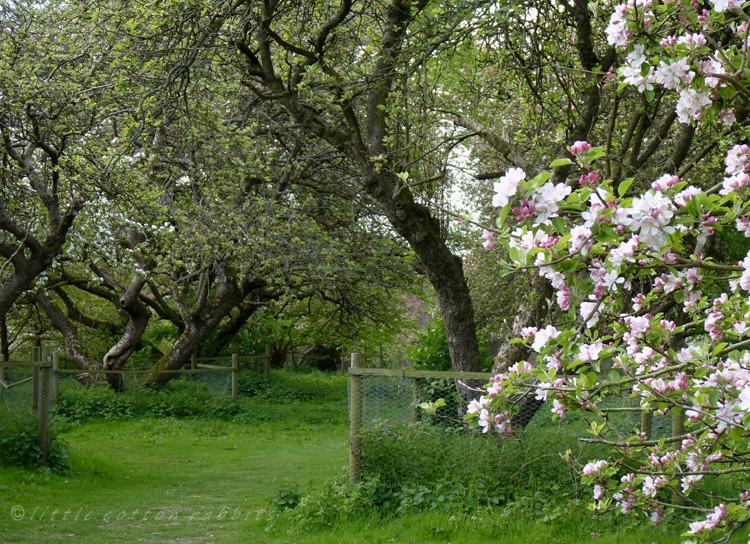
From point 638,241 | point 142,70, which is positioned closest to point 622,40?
point 638,241

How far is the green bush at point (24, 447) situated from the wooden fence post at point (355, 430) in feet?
13.4

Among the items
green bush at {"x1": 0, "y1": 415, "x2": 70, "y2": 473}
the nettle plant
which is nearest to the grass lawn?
green bush at {"x1": 0, "y1": 415, "x2": 70, "y2": 473}

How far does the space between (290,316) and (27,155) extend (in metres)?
12.6

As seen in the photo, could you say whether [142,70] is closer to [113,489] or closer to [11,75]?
[11,75]

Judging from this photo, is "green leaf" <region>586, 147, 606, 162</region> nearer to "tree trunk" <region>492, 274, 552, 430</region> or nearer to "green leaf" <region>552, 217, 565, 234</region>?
"green leaf" <region>552, 217, 565, 234</region>

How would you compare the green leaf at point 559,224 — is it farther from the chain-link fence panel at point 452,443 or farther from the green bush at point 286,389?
the green bush at point 286,389

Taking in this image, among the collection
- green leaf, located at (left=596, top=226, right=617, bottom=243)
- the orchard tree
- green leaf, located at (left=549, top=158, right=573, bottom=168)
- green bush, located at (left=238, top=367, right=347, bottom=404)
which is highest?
the orchard tree

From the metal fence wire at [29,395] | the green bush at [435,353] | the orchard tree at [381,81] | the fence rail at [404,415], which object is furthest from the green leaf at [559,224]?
the metal fence wire at [29,395]

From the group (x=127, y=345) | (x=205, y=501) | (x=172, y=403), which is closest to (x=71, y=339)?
(x=127, y=345)

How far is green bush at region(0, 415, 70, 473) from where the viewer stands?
7.96m

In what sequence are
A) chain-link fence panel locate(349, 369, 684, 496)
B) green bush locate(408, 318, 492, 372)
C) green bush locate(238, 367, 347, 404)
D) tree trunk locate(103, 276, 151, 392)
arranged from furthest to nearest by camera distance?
green bush locate(238, 367, 347, 404), tree trunk locate(103, 276, 151, 392), green bush locate(408, 318, 492, 372), chain-link fence panel locate(349, 369, 684, 496)

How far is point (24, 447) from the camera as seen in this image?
8.06 m

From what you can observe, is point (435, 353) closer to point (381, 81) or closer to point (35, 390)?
point (381, 81)

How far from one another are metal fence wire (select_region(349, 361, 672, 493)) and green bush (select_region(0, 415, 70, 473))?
420 centimetres
